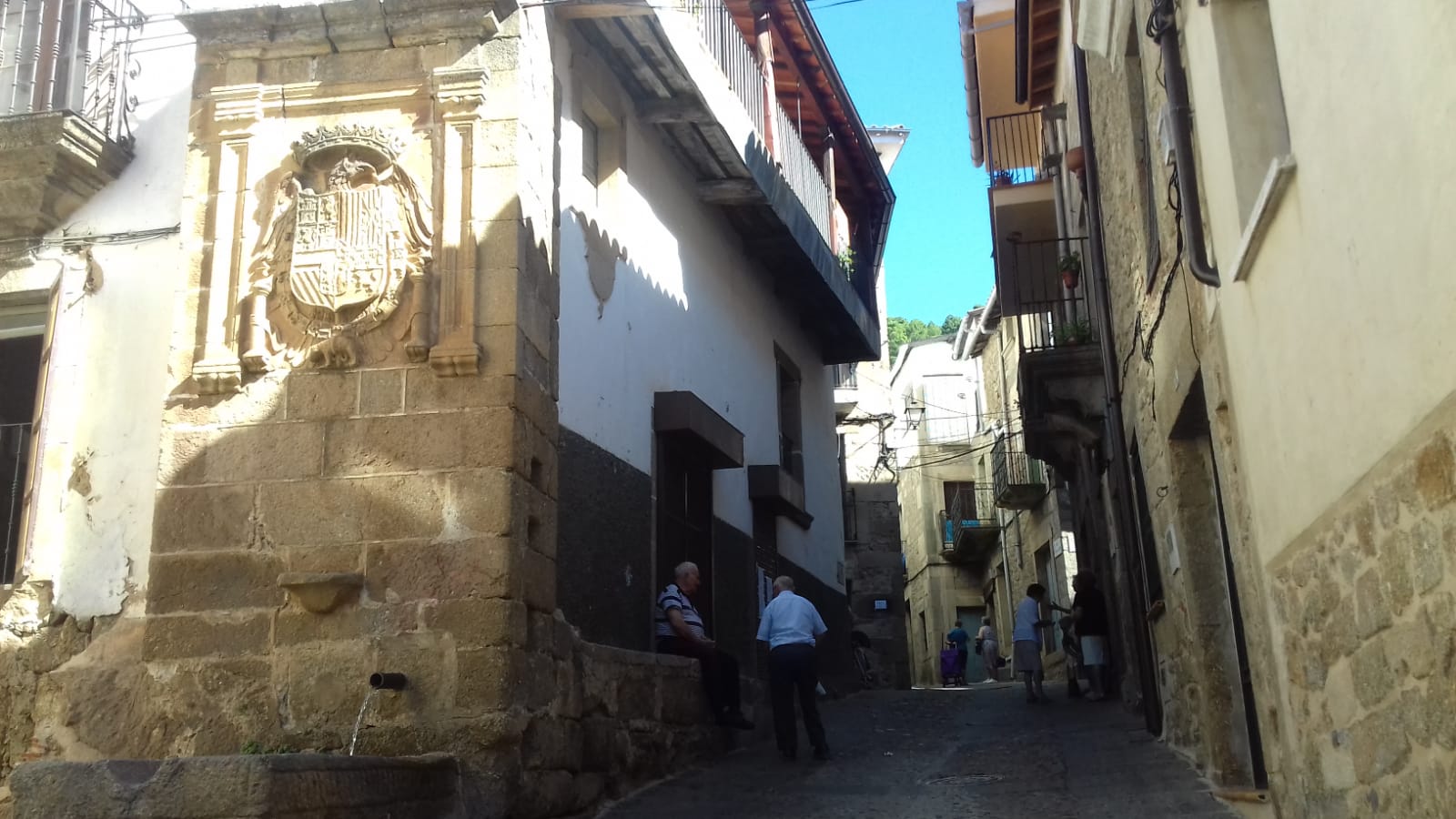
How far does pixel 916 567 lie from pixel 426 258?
28.3 metres

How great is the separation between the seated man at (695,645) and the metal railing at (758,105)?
417 centimetres

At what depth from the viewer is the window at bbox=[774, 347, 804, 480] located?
46.0ft

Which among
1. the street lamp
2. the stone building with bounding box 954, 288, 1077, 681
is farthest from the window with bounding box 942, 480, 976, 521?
Result: the street lamp

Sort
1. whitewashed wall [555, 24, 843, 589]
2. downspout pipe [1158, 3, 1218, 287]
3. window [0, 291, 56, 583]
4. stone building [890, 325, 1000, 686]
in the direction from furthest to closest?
stone building [890, 325, 1000, 686], whitewashed wall [555, 24, 843, 589], window [0, 291, 56, 583], downspout pipe [1158, 3, 1218, 287]

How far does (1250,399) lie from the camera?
17.6ft

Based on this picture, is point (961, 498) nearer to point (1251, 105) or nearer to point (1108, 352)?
point (1108, 352)

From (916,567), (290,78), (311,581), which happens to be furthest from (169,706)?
(916,567)

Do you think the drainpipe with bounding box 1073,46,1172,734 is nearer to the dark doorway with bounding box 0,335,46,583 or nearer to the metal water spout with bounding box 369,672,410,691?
the metal water spout with bounding box 369,672,410,691

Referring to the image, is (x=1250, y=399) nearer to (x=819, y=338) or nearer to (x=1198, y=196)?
(x=1198, y=196)

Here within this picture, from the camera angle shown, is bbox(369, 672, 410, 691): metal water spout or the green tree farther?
the green tree

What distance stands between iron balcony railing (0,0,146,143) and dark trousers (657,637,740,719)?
4.63 meters

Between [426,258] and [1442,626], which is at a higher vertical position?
[426,258]

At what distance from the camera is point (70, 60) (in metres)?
7.74

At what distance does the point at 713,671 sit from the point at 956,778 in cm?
192
